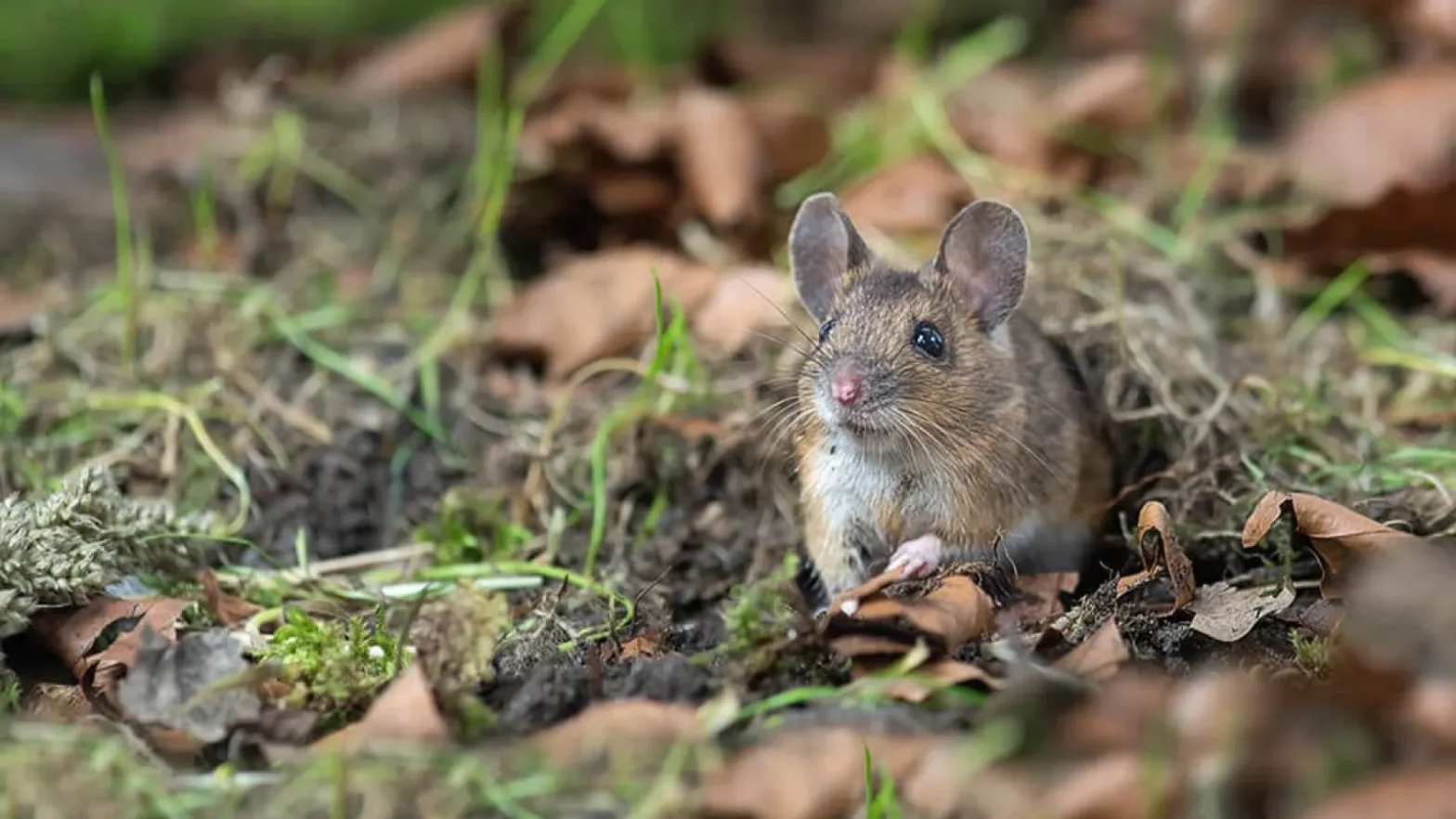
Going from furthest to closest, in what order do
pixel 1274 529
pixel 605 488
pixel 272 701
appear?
pixel 605 488, pixel 1274 529, pixel 272 701

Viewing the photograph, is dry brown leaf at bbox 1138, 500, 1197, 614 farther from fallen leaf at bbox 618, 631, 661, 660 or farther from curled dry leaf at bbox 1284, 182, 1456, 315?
curled dry leaf at bbox 1284, 182, 1456, 315

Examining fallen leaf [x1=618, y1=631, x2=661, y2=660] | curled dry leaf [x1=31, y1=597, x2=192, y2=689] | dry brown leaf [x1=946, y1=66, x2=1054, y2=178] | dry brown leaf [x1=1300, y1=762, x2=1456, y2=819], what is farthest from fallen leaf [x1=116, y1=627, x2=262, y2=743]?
dry brown leaf [x1=946, y1=66, x2=1054, y2=178]

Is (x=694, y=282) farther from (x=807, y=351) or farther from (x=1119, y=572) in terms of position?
(x=1119, y=572)

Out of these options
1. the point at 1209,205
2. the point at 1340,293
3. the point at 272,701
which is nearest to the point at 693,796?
the point at 272,701

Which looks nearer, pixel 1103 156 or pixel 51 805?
pixel 51 805

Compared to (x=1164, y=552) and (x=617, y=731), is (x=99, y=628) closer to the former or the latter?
(x=617, y=731)

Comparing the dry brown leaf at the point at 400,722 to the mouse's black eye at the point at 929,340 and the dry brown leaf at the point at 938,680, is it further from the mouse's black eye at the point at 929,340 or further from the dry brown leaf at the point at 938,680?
the mouse's black eye at the point at 929,340
